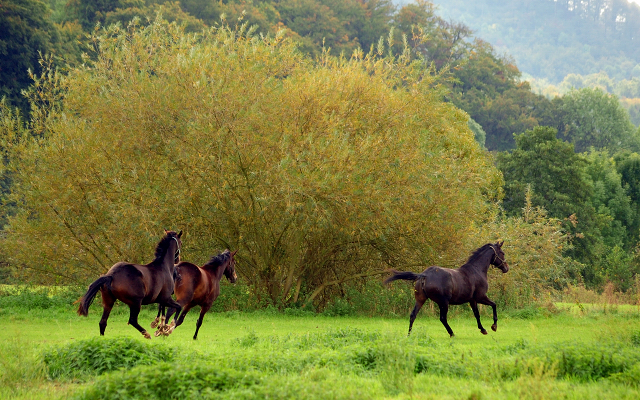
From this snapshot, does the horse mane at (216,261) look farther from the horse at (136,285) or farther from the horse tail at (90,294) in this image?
the horse tail at (90,294)

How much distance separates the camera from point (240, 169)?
20016 mm

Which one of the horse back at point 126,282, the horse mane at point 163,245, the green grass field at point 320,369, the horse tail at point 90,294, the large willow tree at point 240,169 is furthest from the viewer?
the large willow tree at point 240,169

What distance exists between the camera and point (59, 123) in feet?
69.3

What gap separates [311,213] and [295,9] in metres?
52.2

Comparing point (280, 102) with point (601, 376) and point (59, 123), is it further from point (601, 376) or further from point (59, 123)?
point (601, 376)

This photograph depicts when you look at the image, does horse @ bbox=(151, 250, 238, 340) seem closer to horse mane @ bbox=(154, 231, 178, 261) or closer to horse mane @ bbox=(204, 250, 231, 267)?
horse mane @ bbox=(204, 250, 231, 267)

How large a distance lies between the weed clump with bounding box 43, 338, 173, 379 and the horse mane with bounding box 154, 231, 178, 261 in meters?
3.88

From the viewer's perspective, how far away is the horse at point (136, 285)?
12.0 meters

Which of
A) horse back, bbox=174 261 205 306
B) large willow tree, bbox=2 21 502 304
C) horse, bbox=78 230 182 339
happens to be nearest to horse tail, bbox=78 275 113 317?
horse, bbox=78 230 182 339

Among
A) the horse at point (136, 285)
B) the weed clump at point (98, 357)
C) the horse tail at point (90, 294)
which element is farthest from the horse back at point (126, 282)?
the weed clump at point (98, 357)

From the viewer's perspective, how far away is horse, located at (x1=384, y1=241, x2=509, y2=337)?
47.1 ft

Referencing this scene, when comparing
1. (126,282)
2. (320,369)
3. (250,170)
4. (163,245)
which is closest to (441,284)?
(163,245)

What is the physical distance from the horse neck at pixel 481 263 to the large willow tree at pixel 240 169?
3834 mm

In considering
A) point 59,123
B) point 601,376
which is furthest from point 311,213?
point 601,376
